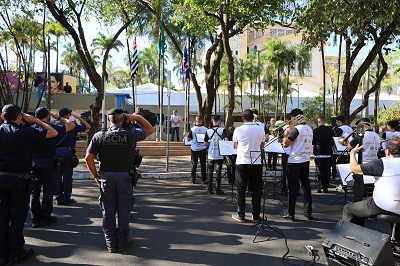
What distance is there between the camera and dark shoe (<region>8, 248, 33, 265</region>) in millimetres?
4809

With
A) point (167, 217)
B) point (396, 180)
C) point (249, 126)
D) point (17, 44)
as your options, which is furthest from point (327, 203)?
point (17, 44)

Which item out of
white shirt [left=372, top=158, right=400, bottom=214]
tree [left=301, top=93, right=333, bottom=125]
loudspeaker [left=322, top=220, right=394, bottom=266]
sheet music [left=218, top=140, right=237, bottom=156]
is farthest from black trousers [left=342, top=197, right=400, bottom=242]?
tree [left=301, top=93, right=333, bottom=125]

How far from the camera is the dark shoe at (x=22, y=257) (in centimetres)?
481

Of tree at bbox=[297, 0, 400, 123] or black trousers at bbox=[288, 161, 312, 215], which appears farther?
tree at bbox=[297, 0, 400, 123]

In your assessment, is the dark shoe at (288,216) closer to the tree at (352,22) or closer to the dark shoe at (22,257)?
the dark shoe at (22,257)

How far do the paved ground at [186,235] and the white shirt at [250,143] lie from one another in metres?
1.19

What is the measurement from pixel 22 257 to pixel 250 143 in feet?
13.3

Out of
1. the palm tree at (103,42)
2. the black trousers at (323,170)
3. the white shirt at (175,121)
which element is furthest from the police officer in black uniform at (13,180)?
the palm tree at (103,42)

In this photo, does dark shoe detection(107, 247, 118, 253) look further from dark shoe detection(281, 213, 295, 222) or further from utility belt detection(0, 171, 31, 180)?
dark shoe detection(281, 213, 295, 222)

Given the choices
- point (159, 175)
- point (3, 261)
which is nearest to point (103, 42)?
point (159, 175)

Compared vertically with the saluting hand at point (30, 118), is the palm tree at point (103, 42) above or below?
above

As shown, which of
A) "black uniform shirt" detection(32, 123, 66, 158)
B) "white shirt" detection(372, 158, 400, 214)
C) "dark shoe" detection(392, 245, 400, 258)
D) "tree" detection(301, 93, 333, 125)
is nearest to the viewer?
"white shirt" detection(372, 158, 400, 214)

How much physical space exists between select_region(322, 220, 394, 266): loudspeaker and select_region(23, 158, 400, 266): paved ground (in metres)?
0.82

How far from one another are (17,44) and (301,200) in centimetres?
1544
